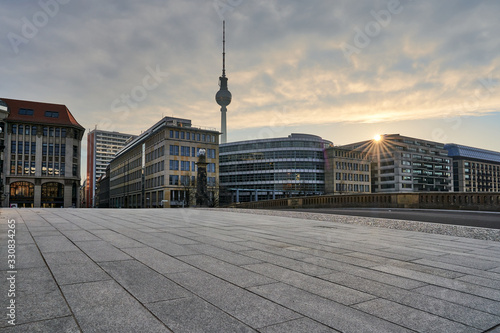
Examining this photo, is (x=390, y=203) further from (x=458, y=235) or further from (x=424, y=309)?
(x=424, y=309)

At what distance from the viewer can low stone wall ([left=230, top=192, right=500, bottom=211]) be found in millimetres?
21078

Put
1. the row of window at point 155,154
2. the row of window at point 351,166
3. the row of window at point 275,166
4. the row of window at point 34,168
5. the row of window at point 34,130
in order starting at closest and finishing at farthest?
the row of window at point 34,168, the row of window at point 34,130, the row of window at point 155,154, the row of window at point 275,166, the row of window at point 351,166

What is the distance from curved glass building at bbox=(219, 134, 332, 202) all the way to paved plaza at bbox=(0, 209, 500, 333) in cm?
9614

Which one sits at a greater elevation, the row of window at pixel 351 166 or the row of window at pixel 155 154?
the row of window at pixel 155 154

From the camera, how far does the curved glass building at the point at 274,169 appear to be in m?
106

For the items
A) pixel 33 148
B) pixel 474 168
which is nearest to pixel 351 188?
pixel 33 148

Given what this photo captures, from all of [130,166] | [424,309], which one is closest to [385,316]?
[424,309]

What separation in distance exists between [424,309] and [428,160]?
158310 mm

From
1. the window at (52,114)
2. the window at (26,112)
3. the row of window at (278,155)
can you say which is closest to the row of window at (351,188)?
the row of window at (278,155)


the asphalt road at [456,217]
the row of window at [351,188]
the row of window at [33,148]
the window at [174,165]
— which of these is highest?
the row of window at [33,148]

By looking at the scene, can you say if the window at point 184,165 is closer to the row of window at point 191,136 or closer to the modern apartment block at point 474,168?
the row of window at point 191,136

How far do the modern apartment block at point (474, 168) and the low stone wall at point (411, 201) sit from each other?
16427 cm

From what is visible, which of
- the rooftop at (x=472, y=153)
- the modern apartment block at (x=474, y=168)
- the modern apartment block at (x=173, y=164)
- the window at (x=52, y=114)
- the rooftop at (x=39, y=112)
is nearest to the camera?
the rooftop at (x=39, y=112)

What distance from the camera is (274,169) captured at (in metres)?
108
